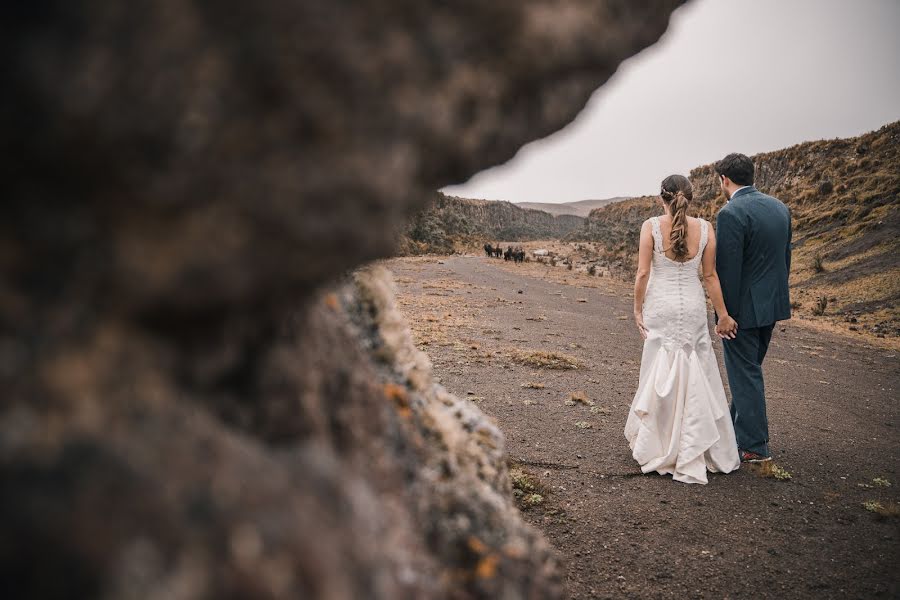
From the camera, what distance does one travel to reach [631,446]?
5.00m

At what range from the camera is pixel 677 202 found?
4.32 m

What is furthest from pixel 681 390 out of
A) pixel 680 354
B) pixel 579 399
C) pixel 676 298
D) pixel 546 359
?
pixel 546 359

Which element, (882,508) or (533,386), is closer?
(882,508)

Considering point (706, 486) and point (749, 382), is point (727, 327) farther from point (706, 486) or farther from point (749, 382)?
point (706, 486)

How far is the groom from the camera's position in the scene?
14.5ft

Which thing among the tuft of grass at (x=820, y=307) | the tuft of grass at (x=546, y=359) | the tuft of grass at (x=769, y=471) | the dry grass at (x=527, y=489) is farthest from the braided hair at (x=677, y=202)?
the tuft of grass at (x=820, y=307)

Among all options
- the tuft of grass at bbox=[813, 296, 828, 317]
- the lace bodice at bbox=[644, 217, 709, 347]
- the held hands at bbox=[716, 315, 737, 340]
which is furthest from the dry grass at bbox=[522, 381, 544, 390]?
the tuft of grass at bbox=[813, 296, 828, 317]

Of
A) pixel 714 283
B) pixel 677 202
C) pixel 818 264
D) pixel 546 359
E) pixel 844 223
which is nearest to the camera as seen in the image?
pixel 677 202

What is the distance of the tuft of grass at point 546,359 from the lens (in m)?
8.83

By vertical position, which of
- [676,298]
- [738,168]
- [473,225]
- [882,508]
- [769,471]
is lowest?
[882,508]

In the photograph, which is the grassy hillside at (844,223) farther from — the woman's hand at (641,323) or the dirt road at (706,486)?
the woman's hand at (641,323)

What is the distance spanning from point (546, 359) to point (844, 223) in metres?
26.2

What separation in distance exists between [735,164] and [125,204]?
492 cm

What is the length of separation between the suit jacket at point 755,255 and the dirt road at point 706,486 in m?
1.51
